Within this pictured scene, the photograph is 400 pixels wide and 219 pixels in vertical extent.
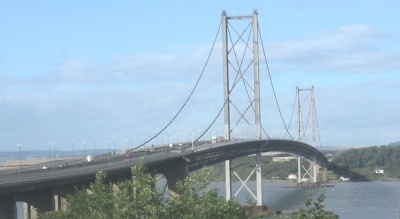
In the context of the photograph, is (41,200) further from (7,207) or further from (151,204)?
(151,204)

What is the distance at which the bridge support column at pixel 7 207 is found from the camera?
70.3 feet

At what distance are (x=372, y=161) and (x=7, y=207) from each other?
269ft

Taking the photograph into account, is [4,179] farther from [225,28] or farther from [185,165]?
[225,28]

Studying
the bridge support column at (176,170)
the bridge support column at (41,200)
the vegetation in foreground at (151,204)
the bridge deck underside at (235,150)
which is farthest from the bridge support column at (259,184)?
the vegetation in foreground at (151,204)

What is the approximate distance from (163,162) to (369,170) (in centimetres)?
6390

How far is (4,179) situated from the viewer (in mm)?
21625

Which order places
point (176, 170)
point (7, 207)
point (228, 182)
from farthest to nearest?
point (228, 182), point (176, 170), point (7, 207)

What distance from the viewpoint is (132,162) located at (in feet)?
101

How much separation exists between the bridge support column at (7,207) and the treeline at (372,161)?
72469 mm

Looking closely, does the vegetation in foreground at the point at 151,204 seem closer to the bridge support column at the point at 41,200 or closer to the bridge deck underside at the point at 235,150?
the bridge support column at the point at 41,200

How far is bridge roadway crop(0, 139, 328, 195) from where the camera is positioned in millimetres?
22266

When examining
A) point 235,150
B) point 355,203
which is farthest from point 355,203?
point 235,150

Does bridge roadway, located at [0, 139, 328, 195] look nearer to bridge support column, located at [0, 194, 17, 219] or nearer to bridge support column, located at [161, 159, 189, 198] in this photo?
bridge support column, located at [161, 159, 189, 198]

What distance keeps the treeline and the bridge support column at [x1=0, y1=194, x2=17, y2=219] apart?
72.5 metres
